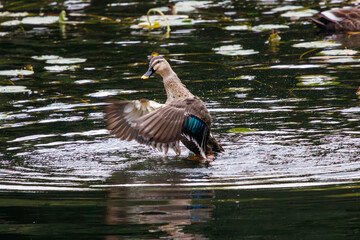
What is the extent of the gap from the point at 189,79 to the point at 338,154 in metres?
3.77

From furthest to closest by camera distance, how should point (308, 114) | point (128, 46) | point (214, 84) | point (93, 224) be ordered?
point (128, 46) → point (214, 84) → point (308, 114) → point (93, 224)

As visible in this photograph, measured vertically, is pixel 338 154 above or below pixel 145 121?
below

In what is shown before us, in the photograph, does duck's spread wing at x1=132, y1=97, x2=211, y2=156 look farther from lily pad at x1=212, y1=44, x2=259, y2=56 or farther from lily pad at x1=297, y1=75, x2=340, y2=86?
lily pad at x1=212, y1=44, x2=259, y2=56

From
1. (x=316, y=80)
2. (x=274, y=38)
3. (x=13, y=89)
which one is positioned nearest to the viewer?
(x=316, y=80)

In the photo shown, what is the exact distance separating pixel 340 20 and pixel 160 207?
29.4ft

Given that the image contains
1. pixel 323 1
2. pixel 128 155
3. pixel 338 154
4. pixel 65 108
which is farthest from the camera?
pixel 323 1

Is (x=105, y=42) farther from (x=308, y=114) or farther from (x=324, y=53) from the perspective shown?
(x=308, y=114)

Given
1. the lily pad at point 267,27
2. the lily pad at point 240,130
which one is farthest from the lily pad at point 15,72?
the lily pad at point 267,27

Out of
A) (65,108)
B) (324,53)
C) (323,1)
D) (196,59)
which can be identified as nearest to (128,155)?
(65,108)

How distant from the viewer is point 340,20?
13.4 meters

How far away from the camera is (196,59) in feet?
37.5

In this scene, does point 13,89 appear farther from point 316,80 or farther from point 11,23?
point 11,23

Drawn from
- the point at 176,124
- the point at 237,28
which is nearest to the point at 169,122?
the point at 176,124

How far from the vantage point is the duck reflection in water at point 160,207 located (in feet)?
15.9
